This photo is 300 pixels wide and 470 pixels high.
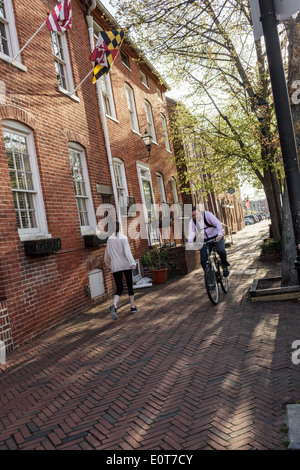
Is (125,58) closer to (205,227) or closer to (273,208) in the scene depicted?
(273,208)

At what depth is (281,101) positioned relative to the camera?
151 inches

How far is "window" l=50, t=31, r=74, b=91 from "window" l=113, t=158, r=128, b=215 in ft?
9.71

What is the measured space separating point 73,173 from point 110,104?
4.23 m

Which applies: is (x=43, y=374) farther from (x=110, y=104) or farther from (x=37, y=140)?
(x=110, y=104)

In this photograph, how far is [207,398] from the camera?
338cm

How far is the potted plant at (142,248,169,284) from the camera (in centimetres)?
1128

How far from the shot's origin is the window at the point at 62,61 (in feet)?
29.8

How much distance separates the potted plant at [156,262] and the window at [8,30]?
6.82 m

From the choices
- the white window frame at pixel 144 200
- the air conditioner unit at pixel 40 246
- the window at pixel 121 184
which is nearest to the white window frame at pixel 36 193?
the air conditioner unit at pixel 40 246

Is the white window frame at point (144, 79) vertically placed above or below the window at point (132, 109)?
above

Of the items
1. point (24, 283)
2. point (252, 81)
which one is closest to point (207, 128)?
point (252, 81)

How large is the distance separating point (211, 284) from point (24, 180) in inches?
162

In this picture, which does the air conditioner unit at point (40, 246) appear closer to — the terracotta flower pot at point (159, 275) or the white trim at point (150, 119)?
the terracotta flower pot at point (159, 275)
